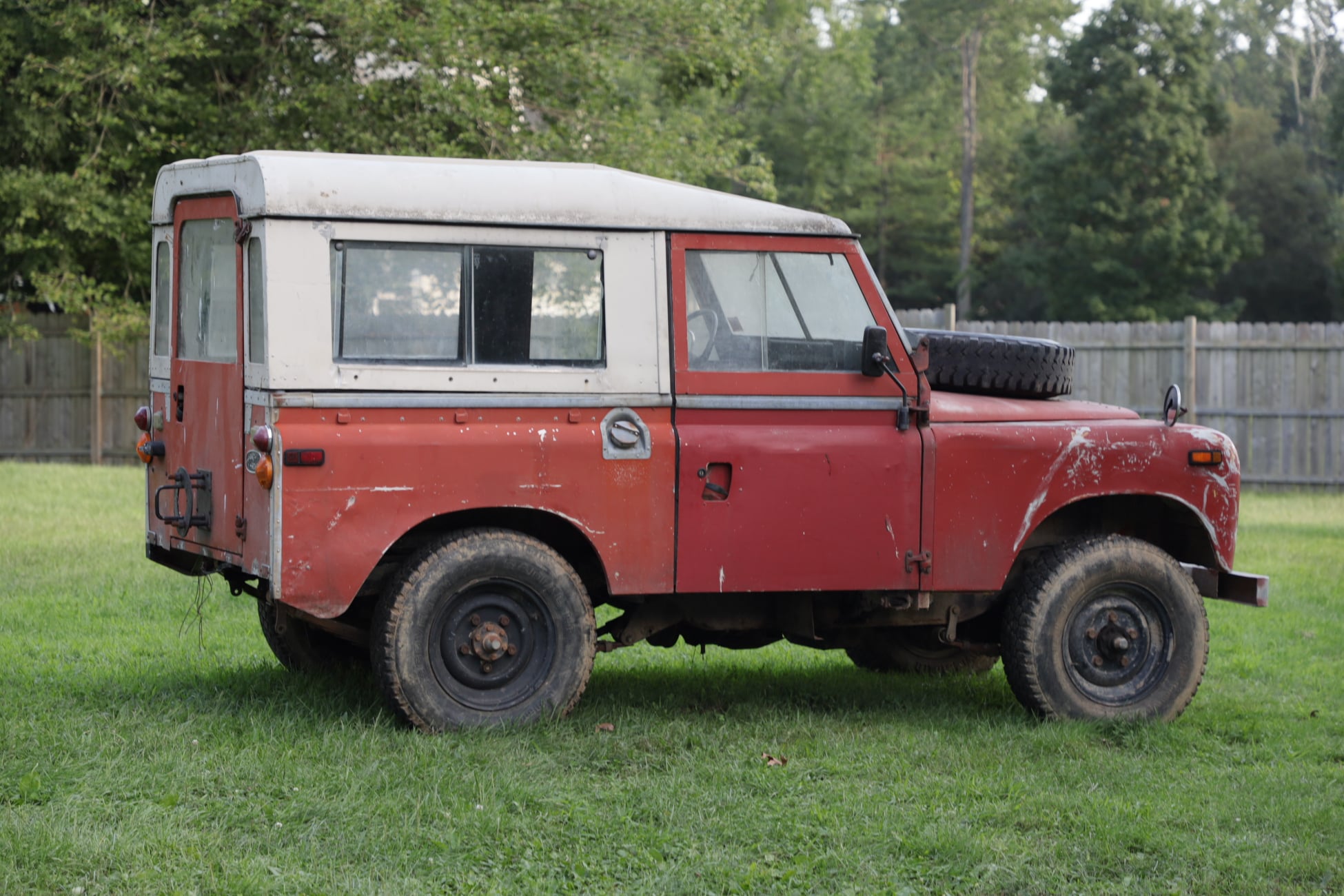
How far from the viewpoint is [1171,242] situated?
119ft

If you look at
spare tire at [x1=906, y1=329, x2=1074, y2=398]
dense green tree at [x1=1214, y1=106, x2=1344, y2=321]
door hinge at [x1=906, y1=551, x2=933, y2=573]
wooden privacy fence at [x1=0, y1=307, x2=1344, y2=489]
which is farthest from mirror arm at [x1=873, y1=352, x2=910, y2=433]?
dense green tree at [x1=1214, y1=106, x2=1344, y2=321]

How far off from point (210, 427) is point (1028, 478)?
3.46m

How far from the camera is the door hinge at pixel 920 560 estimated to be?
6.65 meters

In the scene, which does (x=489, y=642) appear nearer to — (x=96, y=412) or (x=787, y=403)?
(x=787, y=403)

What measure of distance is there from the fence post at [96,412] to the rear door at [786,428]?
1755cm

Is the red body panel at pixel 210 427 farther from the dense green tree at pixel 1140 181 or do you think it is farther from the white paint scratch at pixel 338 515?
the dense green tree at pixel 1140 181

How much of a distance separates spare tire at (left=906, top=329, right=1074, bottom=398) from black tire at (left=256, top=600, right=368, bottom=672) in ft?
9.79

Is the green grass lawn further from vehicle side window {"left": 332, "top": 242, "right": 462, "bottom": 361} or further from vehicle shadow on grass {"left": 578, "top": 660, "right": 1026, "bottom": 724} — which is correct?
vehicle side window {"left": 332, "top": 242, "right": 462, "bottom": 361}

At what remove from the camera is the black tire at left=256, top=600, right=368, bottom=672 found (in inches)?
288

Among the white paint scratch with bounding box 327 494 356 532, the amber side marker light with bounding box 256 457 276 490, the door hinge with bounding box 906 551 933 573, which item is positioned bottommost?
the door hinge with bounding box 906 551 933 573

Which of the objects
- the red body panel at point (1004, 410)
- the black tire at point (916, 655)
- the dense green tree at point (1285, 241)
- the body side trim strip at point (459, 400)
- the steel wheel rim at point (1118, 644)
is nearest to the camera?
the body side trim strip at point (459, 400)

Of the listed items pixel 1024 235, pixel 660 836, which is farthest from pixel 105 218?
pixel 1024 235

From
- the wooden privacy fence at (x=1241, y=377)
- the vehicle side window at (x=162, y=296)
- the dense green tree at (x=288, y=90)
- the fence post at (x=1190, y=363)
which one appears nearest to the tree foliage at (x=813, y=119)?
the dense green tree at (x=288, y=90)

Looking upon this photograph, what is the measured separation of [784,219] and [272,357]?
220 cm
